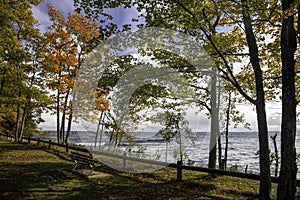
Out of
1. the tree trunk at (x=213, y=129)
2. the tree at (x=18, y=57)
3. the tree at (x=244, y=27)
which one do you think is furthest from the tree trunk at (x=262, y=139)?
the tree at (x=18, y=57)

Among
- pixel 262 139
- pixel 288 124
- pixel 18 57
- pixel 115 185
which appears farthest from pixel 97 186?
pixel 18 57

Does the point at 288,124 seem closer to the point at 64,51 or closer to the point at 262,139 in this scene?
the point at 262,139

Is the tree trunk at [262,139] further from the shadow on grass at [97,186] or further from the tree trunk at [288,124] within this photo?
the shadow on grass at [97,186]

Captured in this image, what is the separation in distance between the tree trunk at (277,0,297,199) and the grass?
1.48 metres

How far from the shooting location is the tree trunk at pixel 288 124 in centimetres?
654

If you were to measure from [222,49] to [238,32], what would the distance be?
2060mm

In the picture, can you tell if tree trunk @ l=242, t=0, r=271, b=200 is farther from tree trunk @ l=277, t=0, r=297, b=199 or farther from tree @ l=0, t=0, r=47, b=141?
tree @ l=0, t=0, r=47, b=141

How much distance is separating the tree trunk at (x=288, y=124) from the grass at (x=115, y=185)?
4.86ft

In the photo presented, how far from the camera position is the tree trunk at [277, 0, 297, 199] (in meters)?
6.54

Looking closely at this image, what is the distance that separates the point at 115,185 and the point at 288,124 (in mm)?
6067

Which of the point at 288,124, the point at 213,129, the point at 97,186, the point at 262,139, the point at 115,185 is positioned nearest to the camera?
the point at 288,124

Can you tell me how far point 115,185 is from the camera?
Answer: 8.59m

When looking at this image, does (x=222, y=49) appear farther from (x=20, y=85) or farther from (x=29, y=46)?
(x=29, y=46)

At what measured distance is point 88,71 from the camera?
Result: 19.5 metres
